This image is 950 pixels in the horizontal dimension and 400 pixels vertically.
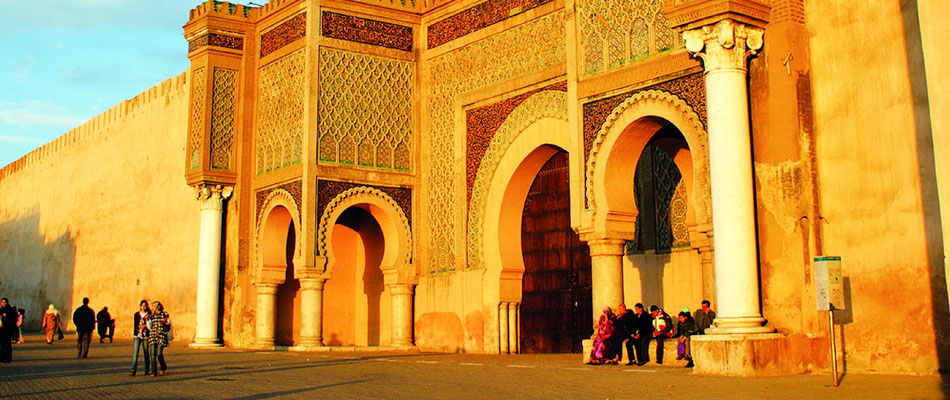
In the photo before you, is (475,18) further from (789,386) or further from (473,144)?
(789,386)

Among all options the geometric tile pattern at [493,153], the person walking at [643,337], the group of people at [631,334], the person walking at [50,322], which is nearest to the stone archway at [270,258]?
the geometric tile pattern at [493,153]

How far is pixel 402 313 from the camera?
624 inches

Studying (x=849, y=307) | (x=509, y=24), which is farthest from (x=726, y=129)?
(x=509, y=24)

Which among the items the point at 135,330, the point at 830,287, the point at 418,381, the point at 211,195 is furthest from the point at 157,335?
the point at 211,195

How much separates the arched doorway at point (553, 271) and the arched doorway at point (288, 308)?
14.8 feet

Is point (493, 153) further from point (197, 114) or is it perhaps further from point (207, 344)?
point (207, 344)

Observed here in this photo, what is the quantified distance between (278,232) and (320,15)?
3.75 metres

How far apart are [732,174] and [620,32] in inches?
119

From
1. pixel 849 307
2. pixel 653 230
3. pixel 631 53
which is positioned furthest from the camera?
pixel 653 230

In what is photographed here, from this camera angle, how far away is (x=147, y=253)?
882 inches

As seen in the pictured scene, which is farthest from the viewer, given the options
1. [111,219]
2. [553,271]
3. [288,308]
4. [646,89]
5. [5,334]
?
[111,219]

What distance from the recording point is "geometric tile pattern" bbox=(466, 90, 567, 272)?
1377cm

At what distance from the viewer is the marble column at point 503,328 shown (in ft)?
46.9

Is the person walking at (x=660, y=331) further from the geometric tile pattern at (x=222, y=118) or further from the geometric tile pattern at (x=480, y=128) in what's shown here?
the geometric tile pattern at (x=222, y=118)
